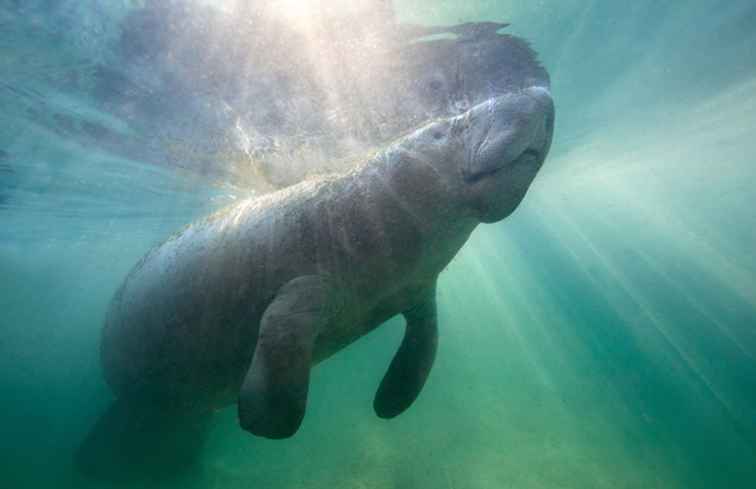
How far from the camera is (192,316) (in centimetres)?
358

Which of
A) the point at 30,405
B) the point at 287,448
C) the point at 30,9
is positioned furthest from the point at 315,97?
the point at 30,405

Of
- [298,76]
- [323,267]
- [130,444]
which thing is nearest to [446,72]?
[298,76]

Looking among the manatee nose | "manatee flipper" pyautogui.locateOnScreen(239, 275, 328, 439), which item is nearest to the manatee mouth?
the manatee nose

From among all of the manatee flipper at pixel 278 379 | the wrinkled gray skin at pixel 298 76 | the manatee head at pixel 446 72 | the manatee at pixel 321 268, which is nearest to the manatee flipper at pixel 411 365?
the manatee at pixel 321 268

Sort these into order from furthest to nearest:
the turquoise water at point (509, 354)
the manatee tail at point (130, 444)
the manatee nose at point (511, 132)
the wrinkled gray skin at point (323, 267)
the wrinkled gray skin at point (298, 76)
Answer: the turquoise water at point (509, 354) → the manatee tail at point (130, 444) → the wrinkled gray skin at point (298, 76) → the wrinkled gray skin at point (323, 267) → the manatee nose at point (511, 132)

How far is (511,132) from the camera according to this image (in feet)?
7.64

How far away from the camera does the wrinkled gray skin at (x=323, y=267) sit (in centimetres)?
245

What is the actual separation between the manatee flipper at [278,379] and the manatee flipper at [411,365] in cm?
148

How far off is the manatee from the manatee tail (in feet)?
5.91

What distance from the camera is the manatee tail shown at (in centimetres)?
572

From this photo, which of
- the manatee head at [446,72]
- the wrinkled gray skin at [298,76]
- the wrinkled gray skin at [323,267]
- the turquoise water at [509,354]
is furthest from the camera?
the turquoise water at [509,354]

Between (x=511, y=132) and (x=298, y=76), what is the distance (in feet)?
16.3

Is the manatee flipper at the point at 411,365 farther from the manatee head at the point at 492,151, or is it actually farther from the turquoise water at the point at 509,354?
the turquoise water at the point at 509,354

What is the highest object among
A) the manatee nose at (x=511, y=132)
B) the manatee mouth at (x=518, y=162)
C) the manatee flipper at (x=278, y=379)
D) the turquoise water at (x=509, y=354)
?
the manatee nose at (x=511, y=132)
